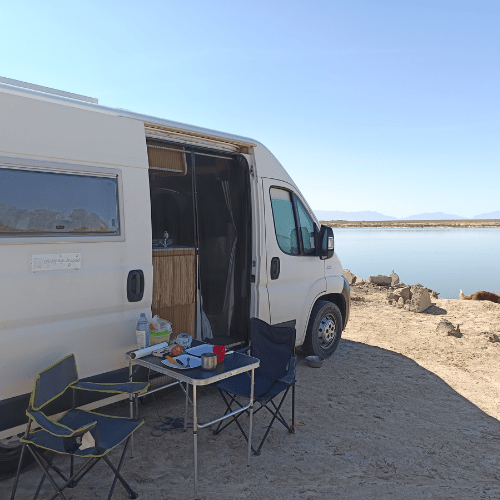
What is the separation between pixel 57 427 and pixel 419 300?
8.02m

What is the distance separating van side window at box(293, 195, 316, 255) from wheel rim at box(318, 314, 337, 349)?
3.30 ft

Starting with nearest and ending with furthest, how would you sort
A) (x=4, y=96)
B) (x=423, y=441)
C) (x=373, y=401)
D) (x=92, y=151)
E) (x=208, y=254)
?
(x=4, y=96) < (x=92, y=151) < (x=423, y=441) < (x=373, y=401) < (x=208, y=254)

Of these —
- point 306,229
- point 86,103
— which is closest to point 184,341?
point 86,103

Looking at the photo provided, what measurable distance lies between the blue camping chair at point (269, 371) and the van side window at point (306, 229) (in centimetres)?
158

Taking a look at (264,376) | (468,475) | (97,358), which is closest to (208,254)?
(264,376)

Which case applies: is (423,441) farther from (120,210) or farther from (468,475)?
(120,210)

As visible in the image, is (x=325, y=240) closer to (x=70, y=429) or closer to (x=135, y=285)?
(x=135, y=285)

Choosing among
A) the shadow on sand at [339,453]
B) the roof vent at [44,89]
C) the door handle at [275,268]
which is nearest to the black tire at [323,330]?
the shadow on sand at [339,453]

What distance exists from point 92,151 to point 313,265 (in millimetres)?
2967

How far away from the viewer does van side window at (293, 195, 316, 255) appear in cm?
529

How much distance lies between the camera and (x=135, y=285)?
3.50m

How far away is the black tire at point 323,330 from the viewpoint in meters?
5.55

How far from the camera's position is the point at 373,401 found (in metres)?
4.69

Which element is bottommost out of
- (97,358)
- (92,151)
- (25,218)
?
(97,358)
